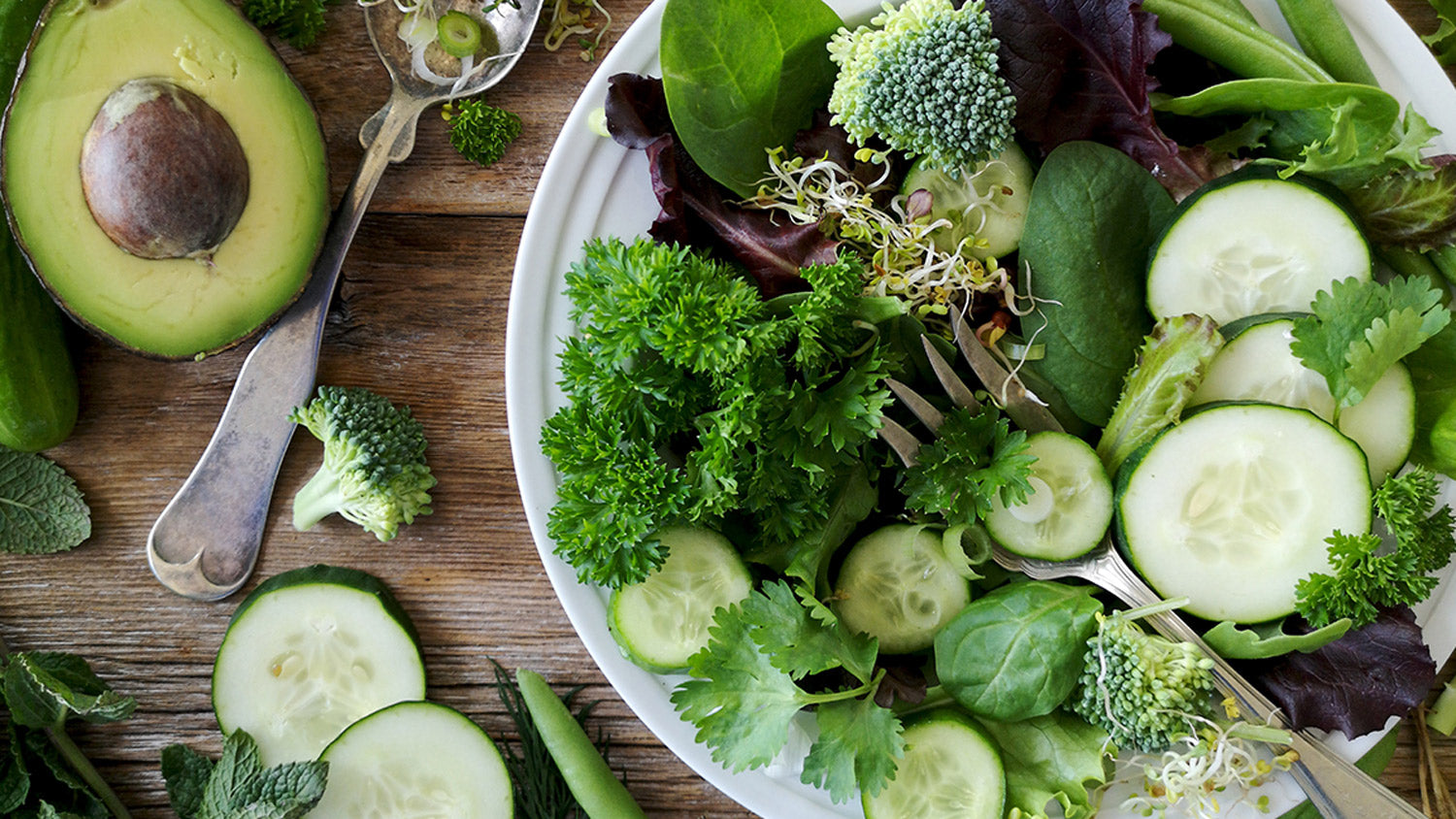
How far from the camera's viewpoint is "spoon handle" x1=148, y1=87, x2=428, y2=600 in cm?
186

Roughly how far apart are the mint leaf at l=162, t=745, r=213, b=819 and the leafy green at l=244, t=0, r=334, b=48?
1.46m

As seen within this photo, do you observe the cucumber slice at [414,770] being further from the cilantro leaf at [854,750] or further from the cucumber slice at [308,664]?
the cilantro leaf at [854,750]

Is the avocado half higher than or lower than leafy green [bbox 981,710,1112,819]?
higher

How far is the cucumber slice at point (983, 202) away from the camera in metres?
1.66

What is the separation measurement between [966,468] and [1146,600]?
378 mm

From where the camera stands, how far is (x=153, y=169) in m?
1.63

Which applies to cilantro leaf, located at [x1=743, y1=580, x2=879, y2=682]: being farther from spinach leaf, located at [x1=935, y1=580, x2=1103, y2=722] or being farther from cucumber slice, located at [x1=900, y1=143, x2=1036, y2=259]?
cucumber slice, located at [x1=900, y1=143, x2=1036, y2=259]

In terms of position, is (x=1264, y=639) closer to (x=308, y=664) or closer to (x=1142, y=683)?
(x=1142, y=683)

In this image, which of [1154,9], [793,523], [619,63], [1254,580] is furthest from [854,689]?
Answer: [1154,9]

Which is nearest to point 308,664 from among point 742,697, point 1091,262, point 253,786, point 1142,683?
point 253,786

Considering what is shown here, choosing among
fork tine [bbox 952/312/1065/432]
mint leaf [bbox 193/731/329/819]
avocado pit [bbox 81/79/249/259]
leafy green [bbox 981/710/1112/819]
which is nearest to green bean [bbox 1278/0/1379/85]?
fork tine [bbox 952/312/1065/432]

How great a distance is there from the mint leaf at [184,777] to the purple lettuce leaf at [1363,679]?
2057 millimetres

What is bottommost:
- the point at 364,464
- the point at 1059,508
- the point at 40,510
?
the point at 40,510

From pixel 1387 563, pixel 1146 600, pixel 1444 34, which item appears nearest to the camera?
pixel 1387 563
